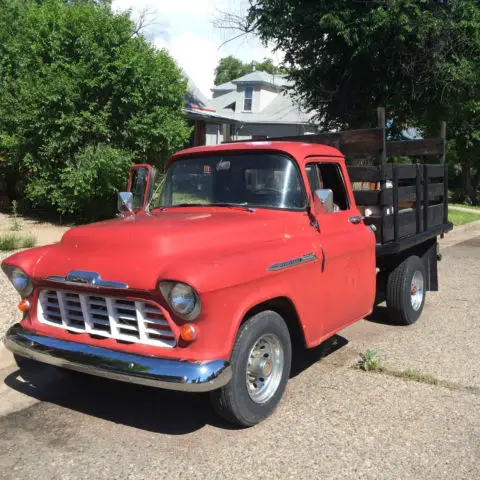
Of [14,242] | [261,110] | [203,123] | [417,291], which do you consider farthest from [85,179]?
[261,110]

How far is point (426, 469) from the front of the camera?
323 cm

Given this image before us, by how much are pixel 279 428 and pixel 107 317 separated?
138cm

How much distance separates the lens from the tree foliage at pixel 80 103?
444 inches

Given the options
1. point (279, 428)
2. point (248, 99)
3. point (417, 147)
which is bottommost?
point (279, 428)

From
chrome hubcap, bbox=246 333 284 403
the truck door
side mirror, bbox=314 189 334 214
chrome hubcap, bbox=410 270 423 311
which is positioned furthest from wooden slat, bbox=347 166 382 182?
chrome hubcap, bbox=246 333 284 403

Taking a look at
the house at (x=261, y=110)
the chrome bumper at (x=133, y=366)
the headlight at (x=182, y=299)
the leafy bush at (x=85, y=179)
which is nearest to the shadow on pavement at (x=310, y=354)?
the chrome bumper at (x=133, y=366)

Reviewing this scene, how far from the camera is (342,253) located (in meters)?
4.61

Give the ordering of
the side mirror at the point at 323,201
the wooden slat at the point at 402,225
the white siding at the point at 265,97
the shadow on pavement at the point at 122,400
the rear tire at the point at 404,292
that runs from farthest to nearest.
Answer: the white siding at the point at 265,97 → the rear tire at the point at 404,292 → the wooden slat at the point at 402,225 → the side mirror at the point at 323,201 → the shadow on pavement at the point at 122,400

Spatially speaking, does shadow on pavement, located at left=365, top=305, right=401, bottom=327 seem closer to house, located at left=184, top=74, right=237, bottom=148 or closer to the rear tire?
the rear tire

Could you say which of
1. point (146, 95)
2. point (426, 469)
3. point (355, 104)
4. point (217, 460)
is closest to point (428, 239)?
point (426, 469)

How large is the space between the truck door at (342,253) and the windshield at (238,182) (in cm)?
23

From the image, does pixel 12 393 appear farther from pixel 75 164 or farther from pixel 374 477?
pixel 75 164

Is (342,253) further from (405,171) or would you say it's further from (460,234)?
(460,234)

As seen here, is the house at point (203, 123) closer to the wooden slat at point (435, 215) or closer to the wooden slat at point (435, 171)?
the wooden slat at point (435, 171)
